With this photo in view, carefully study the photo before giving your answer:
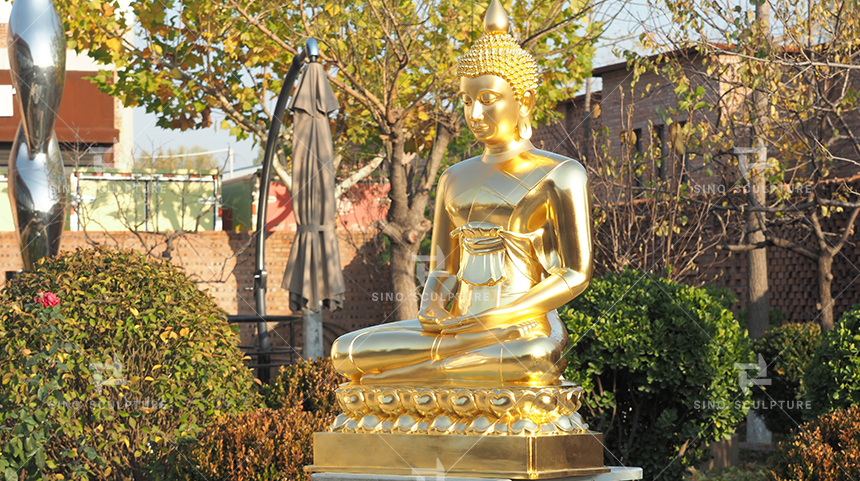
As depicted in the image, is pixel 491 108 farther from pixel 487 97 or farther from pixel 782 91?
pixel 782 91

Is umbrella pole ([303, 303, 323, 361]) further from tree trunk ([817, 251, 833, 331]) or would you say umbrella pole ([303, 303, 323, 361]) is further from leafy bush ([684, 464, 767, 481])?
tree trunk ([817, 251, 833, 331])

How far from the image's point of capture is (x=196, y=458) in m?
4.41

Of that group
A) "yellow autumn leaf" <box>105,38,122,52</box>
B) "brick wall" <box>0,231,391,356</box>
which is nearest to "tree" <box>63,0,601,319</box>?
"yellow autumn leaf" <box>105,38,122,52</box>

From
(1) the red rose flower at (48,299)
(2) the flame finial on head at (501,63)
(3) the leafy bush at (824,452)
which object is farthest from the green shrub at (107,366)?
(3) the leafy bush at (824,452)

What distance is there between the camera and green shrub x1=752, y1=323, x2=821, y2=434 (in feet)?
28.0

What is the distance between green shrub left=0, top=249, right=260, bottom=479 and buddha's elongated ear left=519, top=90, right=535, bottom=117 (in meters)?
2.31

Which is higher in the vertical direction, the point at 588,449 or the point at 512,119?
the point at 512,119

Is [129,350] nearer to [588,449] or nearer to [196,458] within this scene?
[196,458]

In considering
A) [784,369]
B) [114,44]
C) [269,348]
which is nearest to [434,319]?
[784,369]

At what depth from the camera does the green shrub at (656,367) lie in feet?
19.1

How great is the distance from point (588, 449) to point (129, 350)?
2.71 metres

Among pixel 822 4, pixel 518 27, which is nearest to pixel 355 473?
pixel 822 4

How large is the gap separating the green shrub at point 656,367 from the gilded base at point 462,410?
2.46 m

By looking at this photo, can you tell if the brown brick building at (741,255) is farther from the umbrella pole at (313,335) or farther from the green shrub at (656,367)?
the umbrella pole at (313,335)
